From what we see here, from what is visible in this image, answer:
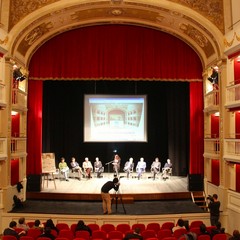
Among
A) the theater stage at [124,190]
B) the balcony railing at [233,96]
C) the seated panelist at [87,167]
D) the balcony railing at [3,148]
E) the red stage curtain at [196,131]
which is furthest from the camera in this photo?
the seated panelist at [87,167]

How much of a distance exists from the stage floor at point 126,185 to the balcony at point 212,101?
11.7ft

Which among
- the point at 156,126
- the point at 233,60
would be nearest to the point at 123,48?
the point at 233,60

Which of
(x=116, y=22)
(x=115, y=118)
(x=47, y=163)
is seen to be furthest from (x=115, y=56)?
(x=47, y=163)

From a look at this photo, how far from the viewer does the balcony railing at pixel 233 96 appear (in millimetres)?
10955

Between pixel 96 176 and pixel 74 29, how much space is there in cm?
753

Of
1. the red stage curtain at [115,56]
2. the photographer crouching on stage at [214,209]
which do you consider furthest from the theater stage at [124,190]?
the red stage curtain at [115,56]

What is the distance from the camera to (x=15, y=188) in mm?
12414

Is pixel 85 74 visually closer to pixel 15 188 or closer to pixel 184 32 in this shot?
pixel 184 32

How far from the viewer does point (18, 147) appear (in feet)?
42.4

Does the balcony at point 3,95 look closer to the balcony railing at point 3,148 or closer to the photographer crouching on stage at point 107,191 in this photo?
the balcony railing at point 3,148

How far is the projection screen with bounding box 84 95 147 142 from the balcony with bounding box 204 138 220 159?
334 centimetres

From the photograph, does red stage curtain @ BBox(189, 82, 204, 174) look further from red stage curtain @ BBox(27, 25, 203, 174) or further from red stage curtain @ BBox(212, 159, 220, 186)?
red stage curtain @ BBox(212, 159, 220, 186)

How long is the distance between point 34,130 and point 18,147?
1.34 m

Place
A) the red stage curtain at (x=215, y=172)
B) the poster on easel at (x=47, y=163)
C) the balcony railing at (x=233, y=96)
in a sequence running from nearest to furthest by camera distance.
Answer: the balcony railing at (x=233, y=96) → the red stage curtain at (x=215, y=172) → the poster on easel at (x=47, y=163)
